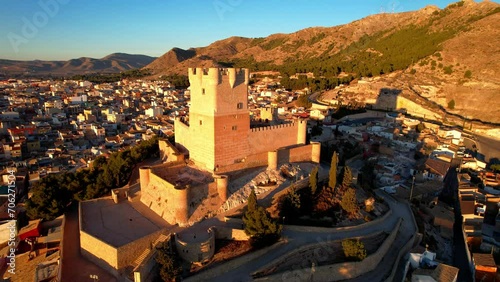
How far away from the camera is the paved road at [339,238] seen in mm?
12047

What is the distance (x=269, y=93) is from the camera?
53688 millimetres

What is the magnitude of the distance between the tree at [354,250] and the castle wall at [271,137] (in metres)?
6.28

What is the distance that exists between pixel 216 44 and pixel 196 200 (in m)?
138

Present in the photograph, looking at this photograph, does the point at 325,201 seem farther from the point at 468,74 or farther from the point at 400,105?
the point at 468,74

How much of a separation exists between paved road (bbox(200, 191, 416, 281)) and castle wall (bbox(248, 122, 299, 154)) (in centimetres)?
466

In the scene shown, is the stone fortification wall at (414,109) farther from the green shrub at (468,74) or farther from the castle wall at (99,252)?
the castle wall at (99,252)

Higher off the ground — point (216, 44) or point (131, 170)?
point (216, 44)

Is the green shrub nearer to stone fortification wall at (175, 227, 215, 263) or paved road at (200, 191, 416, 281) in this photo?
paved road at (200, 191, 416, 281)

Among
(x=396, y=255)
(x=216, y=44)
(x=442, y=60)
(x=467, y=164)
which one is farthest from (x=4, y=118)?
(x=216, y=44)

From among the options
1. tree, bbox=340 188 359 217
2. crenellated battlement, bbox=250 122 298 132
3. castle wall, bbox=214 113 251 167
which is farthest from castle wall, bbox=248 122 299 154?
tree, bbox=340 188 359 217

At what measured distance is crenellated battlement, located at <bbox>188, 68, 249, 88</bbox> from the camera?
603 inches

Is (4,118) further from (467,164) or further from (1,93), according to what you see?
(467,164)

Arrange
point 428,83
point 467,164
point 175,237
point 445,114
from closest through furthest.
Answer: point 175,237, point 467,164, point 445,114, point 428,83

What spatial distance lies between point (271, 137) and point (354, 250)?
22.9 ft
